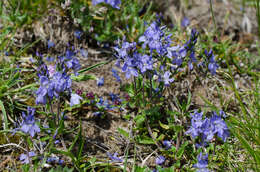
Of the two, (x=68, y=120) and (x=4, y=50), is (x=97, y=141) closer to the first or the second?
(x=68, y=120)

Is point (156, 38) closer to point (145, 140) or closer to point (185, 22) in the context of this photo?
point (145, 140)

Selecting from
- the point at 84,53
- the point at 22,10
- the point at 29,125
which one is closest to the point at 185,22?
the point at 84,53

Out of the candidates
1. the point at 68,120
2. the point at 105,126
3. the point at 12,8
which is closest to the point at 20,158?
the point at 68,120

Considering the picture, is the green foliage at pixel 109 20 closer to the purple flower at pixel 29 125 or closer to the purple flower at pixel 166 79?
the purple flower at pixel 166 79

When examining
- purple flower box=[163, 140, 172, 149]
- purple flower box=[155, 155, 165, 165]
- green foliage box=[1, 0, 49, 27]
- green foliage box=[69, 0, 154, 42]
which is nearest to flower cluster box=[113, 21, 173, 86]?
purple flower box=[163, 140, 172, 149]

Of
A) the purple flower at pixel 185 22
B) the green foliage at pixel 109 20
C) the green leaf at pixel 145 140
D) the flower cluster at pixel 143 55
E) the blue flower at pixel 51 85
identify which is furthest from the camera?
the purple flower at pixel 185 22

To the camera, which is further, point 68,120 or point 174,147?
point 68,120

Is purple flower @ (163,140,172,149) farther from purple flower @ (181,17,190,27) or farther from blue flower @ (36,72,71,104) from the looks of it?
purple flower @ (181,17,190,27)

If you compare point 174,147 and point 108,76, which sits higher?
point 108,76

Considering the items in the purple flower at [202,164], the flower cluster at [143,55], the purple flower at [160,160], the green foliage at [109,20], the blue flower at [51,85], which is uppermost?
the green foliage at [109,20]

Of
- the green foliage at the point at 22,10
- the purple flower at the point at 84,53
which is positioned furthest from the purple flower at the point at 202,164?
the green foliage at the point at 22,10

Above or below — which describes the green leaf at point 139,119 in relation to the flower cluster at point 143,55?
below
